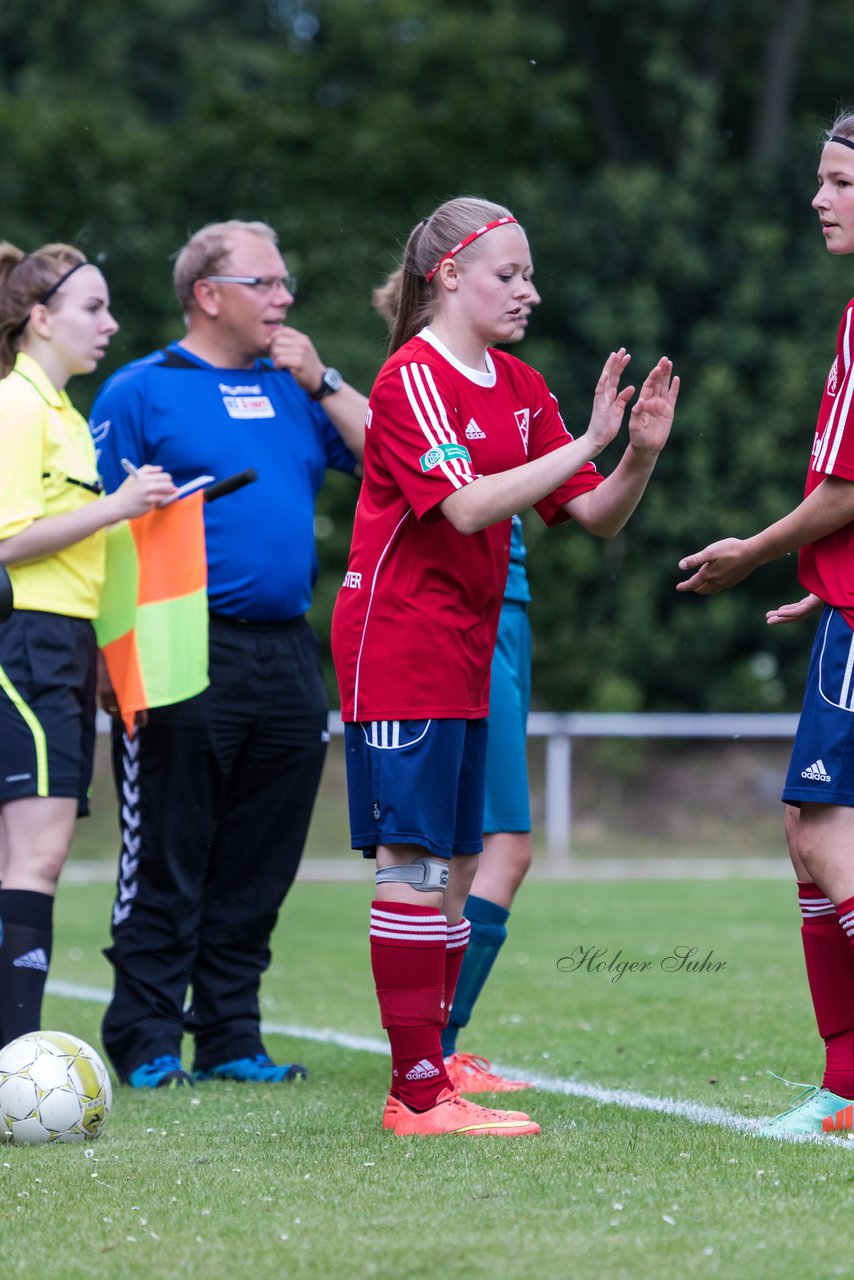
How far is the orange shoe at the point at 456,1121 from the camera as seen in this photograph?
155 inches

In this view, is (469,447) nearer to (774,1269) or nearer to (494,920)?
(494,920)

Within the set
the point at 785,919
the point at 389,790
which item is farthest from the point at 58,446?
the point at 785,919

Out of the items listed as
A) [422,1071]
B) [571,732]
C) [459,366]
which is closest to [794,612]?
[459,366]

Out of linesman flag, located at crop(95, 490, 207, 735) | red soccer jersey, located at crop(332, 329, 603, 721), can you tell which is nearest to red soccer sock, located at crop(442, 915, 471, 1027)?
red soccer jersey, located at crop(332, 329, 603, 721)

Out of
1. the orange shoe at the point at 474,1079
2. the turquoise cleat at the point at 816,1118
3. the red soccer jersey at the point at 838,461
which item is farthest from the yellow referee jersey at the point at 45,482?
the turquoise cleat at the point at 816,1118

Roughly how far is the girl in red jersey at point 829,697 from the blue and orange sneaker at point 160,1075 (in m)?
1.91

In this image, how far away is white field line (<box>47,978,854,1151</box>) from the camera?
3.98 meters

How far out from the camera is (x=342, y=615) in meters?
4.15

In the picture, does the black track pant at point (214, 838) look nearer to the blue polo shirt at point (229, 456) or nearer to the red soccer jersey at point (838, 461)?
the blue polo shirt at point (229, 456)

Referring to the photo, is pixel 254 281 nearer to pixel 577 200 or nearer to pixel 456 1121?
pixel 456 1121

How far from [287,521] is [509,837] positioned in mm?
1190

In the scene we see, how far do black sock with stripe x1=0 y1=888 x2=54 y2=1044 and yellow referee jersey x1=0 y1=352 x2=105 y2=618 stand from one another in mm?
836

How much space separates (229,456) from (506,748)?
1.24 m

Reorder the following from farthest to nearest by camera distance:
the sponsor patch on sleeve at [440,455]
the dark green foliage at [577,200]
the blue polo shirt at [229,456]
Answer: the dark green foliage at [577,200] → the blue polo shirt at [229,456] → the sponsor patch on sleeve at [440,455]
